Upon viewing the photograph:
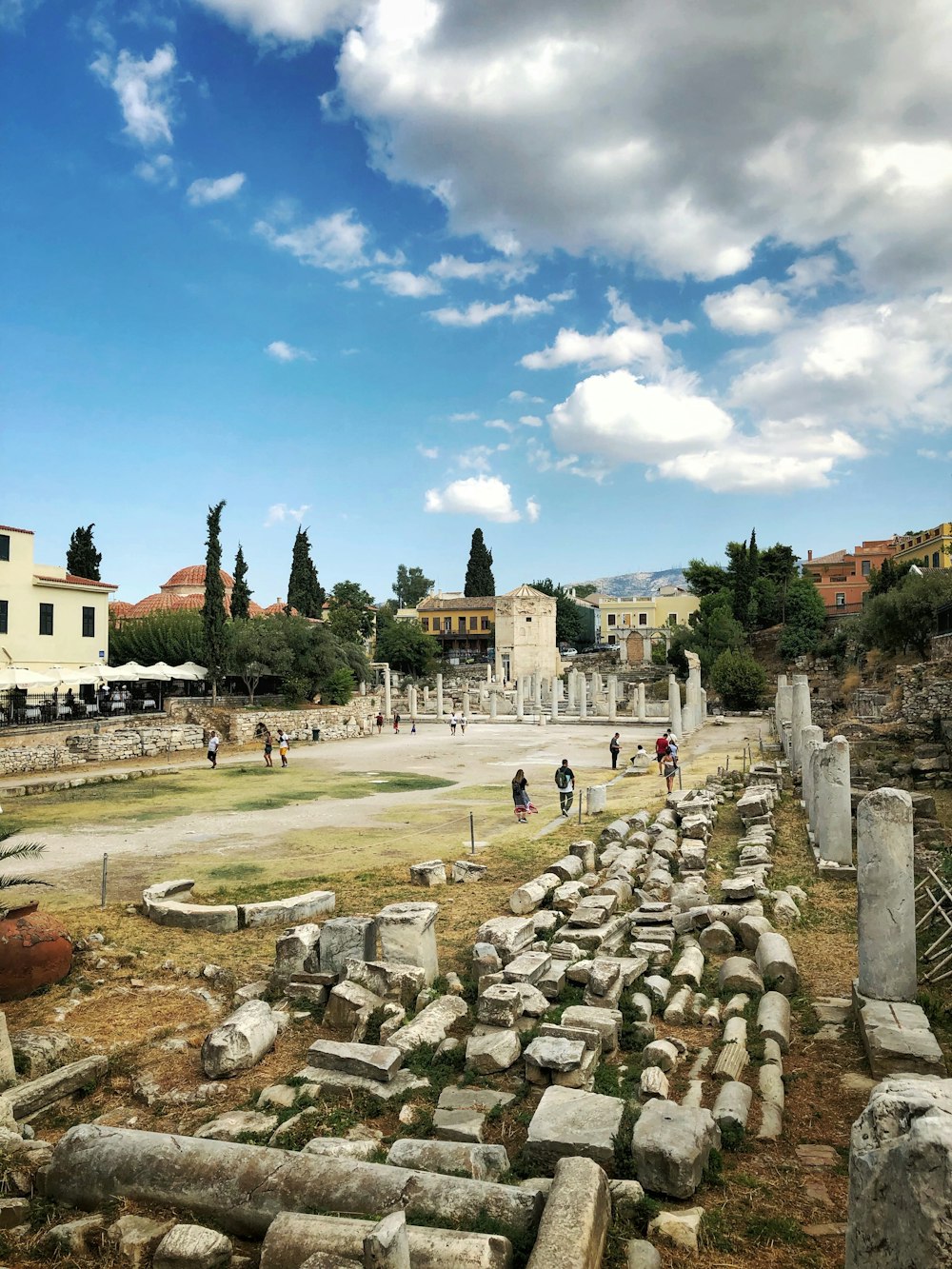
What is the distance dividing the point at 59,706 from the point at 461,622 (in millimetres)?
59283

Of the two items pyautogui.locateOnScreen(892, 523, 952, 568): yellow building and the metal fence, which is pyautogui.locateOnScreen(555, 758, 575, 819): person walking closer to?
the metal fence

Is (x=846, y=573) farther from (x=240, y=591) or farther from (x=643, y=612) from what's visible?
(x=240, y=591)

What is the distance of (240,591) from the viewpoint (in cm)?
5884

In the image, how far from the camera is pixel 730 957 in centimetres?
898

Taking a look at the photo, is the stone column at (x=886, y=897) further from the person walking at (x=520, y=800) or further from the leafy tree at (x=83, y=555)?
the leafy tree at (x=83, y=555)

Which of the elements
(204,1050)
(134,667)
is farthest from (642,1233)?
(134,667)

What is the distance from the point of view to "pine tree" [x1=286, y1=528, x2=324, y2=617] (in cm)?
7112

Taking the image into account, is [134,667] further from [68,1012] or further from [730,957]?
[730,957]

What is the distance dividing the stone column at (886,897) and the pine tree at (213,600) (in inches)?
1517

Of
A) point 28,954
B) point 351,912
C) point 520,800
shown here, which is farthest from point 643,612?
point 28,954

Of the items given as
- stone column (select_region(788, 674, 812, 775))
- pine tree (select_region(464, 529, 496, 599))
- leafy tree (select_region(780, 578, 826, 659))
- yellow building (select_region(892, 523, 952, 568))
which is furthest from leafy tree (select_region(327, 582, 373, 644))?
stone column (select_region(788, 674, 812, 775))

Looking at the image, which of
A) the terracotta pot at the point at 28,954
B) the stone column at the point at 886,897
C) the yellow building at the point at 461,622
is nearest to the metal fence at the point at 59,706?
the terracotta pot at the point at 28,954

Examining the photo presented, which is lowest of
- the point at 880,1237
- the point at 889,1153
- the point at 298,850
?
the point at 298,850

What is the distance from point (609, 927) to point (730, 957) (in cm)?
153
